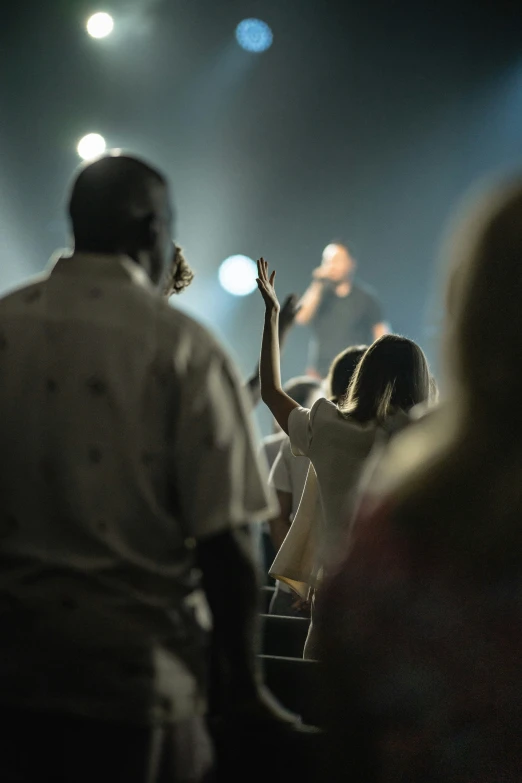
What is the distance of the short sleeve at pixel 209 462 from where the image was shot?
3.39 ft

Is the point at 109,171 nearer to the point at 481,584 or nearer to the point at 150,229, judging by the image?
the point at 150,229

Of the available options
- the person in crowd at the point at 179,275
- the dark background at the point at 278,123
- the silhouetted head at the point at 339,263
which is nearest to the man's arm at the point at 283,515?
the person in crowd at the point at 179,275

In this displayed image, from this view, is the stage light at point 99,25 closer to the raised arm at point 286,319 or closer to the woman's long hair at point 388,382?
the raised arm at point 286,319

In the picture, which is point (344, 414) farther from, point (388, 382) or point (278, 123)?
point (278, 123)

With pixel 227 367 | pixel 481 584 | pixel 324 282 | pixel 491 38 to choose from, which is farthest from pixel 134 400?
pixel 491 38

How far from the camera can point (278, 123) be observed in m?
9.07

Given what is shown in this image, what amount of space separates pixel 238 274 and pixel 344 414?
772 centimetres

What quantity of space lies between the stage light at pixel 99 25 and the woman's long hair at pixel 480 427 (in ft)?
25.2

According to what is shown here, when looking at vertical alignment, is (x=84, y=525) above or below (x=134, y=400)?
below

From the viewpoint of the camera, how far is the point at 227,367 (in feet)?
3.57

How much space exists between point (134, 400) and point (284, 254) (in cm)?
883

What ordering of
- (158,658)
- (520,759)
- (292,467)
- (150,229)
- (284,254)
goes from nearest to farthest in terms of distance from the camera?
(520,759) < (158,658) < (150,229) < (292,467) < (284,254)

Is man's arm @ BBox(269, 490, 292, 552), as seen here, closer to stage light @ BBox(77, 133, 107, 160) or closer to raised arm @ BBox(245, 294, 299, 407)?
raised arm @ BBox(245, 294, 299, 407)

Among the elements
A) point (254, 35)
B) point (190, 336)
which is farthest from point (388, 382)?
point (254, 35)
